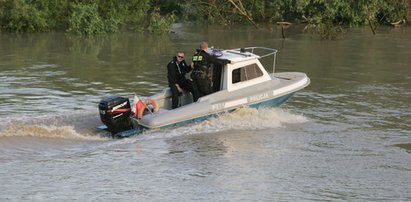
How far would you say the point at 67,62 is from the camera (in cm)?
2605

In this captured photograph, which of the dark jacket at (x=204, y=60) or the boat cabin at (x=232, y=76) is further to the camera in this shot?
the boat cabin at (x=232, y=76)

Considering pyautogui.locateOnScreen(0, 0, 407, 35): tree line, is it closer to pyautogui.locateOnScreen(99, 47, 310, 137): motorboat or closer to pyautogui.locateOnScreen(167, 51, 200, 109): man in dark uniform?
pyautogui.locateOnScreen(99, 47, 310, 137): motorboat

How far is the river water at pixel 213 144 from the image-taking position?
11.2m

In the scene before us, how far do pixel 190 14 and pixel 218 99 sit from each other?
2596 centimetres

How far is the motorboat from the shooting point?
14102mm

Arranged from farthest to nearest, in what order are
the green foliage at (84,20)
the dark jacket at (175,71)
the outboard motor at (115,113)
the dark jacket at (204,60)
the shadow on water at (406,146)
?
the green foliage at (84,20)
the dark jacket at (175,71)
the dark jacket at (204,60)
the outboard motor at (115,113)
the shadow on water at (406,146)

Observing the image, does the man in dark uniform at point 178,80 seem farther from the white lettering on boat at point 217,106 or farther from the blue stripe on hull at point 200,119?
the blue stripe on hull at point 200,119

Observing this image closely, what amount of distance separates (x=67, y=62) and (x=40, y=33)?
11.0 meters

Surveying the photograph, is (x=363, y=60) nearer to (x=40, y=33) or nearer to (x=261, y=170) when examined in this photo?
(x=261, y=170)

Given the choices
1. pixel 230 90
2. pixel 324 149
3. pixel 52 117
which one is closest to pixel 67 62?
pixel 52 117

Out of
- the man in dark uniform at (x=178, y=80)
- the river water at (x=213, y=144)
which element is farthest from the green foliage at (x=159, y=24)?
the man in dark uniform at (x=178, y=80)

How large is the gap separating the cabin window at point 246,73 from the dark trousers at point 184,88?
2.81 ft

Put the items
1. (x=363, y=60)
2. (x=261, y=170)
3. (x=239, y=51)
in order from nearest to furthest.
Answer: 1. (x=261, y=170)
2. (x=239, y=51)
3. (x=363, y=60)

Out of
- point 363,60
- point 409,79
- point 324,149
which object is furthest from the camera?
point 363,60
